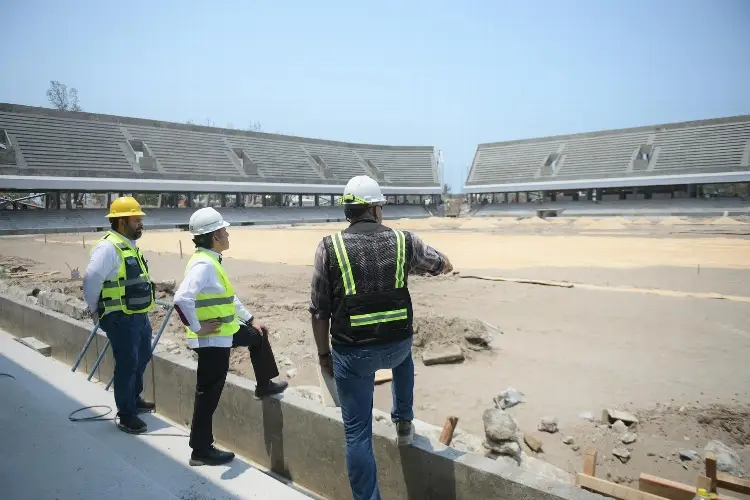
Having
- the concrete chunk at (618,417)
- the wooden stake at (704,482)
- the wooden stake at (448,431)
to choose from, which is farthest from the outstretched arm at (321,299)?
the concrete chunk at (618,417)

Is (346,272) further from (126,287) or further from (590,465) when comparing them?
(126,287)

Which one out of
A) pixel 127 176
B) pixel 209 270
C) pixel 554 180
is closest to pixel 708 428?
pixel 209 270

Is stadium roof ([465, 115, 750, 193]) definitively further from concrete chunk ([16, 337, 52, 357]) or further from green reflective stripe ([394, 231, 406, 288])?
green reflective stripe ([394, 231, 406, 288])

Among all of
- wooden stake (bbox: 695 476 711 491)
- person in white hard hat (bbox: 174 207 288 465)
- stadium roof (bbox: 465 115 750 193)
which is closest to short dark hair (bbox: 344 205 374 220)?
person in white hard hat (bbox: 174 207 288 465)

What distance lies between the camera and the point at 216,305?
11.5 ft

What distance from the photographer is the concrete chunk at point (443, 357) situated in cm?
645

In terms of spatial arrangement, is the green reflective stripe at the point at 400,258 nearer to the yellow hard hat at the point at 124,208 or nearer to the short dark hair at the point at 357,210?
the short dark hair at the point at 357,210

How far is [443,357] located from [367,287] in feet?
13.5

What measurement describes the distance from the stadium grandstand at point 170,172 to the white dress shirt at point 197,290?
34048 millimetres

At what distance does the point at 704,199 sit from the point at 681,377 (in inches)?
1695

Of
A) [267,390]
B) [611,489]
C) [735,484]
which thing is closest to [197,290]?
[267,390]

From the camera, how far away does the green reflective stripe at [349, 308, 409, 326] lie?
262 cm

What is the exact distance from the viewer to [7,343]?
6.74 metres

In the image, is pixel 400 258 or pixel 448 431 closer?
pixel 400 258
